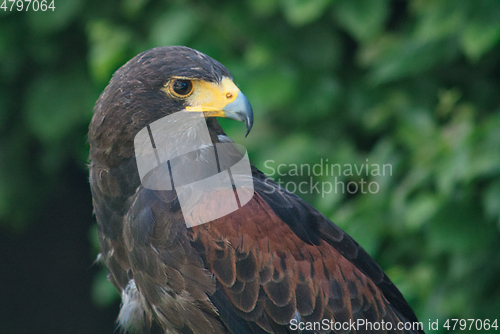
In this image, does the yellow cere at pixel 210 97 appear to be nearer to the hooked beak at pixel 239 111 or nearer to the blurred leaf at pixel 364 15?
the hooked beak at pixel 239 111

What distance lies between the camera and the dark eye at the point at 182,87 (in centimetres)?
204

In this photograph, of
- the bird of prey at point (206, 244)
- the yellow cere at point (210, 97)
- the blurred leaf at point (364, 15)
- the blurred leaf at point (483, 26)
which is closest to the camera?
the bird of prey at point (206, 244)

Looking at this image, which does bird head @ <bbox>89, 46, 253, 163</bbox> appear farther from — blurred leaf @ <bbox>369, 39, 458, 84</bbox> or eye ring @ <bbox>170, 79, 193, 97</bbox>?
blurred leaf @ <bbox>369, 39, 458, 84</bbox>

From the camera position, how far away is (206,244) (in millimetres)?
1939

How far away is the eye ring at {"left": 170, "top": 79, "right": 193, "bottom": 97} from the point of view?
6.68ft

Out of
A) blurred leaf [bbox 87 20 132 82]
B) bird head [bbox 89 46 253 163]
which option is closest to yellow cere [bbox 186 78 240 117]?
bird head [bbox 89 46 253 163]

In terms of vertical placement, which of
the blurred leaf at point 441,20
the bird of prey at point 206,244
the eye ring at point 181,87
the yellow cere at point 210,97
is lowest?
the bird of prey at point 206,244

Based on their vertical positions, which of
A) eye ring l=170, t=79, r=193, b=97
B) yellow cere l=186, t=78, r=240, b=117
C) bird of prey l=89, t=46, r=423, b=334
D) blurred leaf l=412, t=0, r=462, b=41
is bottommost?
bird of prey l=89, t=46, r=423, b=334

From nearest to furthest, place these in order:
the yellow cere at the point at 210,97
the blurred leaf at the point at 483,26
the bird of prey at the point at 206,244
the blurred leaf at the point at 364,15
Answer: the bird of prey at the point at 206,244 < the yellow cere at the point at 210,97 < the blurred leaf at the point at 483,26 < the blurred leaf at the point at 364,15

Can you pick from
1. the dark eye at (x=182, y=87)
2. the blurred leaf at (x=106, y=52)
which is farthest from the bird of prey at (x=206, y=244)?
the blurred leaf at (x=106, y=52)

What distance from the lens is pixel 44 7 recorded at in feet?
12.0

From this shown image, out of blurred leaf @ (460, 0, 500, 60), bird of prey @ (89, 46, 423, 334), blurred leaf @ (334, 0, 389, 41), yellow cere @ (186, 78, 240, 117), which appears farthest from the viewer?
blurred leaf @ (334, 0, 389, 41)

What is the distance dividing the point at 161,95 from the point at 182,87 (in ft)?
0.29

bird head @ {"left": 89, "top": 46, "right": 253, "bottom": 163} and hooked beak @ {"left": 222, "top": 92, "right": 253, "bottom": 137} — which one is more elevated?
bird head @ {"left": 89, "top": 46, "right": 253, "bottom": 163}
